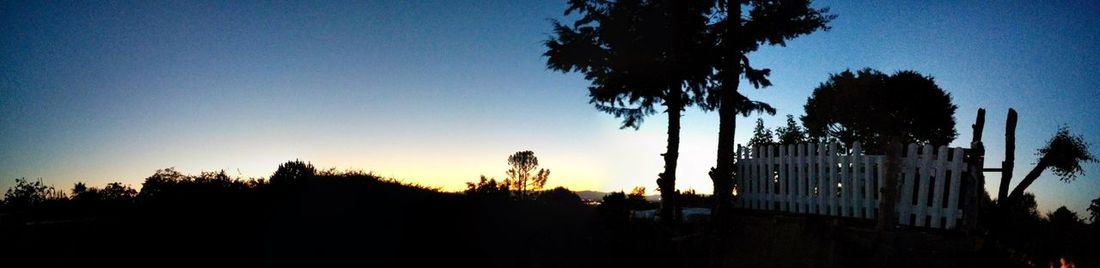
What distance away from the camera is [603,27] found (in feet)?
40.1

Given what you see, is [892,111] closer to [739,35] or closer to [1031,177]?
[1031,177]

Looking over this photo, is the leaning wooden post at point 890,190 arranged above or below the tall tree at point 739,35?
below

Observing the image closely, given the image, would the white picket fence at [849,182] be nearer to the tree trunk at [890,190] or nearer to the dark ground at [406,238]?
the tree trunk at [890,190]

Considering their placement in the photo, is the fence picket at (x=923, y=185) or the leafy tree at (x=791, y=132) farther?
the leafy tree at (x=791, y=132)

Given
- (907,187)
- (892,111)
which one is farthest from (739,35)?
(892,111)

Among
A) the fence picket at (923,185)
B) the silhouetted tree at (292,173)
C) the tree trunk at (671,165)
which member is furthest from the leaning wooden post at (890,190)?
the silhouetted tree at (292,173)

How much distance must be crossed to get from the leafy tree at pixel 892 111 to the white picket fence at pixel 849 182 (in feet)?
53.0

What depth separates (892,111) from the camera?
2406 cm

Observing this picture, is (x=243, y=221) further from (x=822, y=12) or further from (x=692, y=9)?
(x=822, y=12)

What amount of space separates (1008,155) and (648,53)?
21.8ft

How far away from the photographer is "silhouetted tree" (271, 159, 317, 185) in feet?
23.6

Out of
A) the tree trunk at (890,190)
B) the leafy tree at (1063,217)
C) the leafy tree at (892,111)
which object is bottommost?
the leafy tree at (1063,217)

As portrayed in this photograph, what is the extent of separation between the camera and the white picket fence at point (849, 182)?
7266 mm

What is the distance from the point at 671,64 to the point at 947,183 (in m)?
5.60
